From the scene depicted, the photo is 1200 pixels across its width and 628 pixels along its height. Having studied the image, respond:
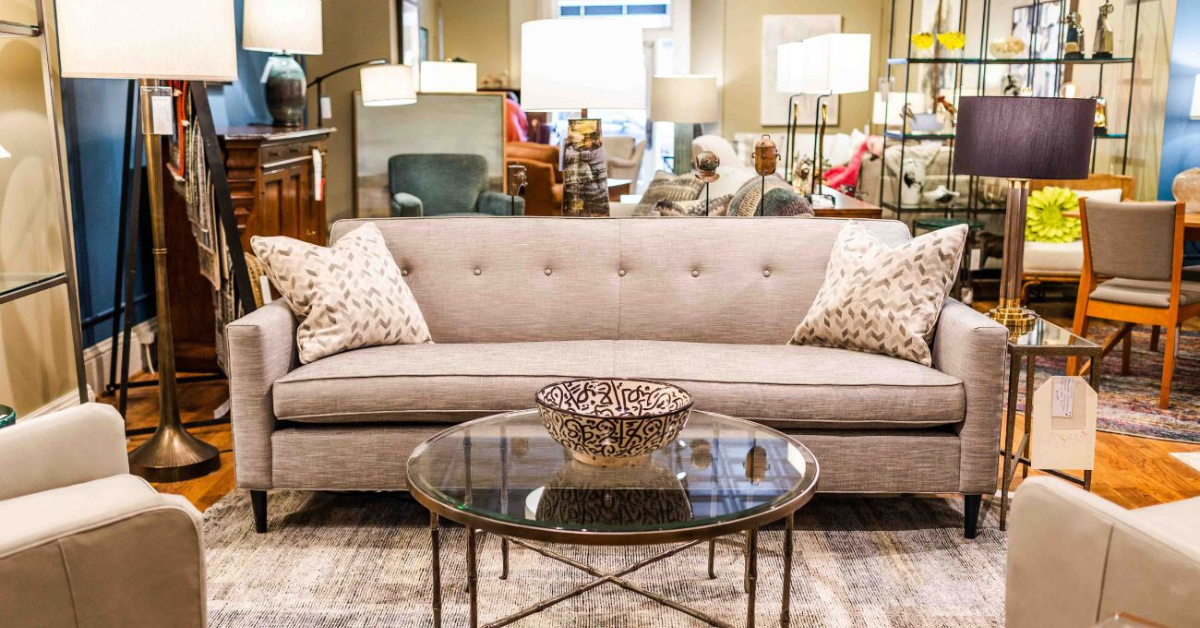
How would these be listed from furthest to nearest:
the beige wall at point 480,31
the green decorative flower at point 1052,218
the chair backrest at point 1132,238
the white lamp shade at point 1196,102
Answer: the beige wall at point 480,31 < the white lamp shade at point 1196,102 < the green decorative flower at point 1052,218 < the chair backrest at point 1132,238

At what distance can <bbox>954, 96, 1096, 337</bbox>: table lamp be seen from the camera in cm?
282

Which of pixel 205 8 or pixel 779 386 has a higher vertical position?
pixel 205 8

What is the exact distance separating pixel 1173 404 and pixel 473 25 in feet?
28.7

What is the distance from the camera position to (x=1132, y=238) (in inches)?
156

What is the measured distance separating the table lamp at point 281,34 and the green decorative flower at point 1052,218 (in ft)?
12.4

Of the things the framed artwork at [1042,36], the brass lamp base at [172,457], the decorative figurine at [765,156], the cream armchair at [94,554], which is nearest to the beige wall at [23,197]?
the brass lamp base at [172,457]

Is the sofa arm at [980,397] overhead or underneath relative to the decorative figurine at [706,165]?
underneath

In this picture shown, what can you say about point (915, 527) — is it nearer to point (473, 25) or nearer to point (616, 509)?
point (616, 509)

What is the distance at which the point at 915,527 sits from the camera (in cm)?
278

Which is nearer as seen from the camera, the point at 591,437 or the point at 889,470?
the point at 591,437

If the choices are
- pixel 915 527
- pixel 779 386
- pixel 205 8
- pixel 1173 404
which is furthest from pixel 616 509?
pixel 1173 404

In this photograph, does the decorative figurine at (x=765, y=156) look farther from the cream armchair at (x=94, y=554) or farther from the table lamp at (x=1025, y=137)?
the cream armchair at (x=94, y=554)

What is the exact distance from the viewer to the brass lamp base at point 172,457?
3.13m

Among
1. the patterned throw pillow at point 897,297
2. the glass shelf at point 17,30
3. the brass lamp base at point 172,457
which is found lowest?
the brass lamp base at point 172,457
